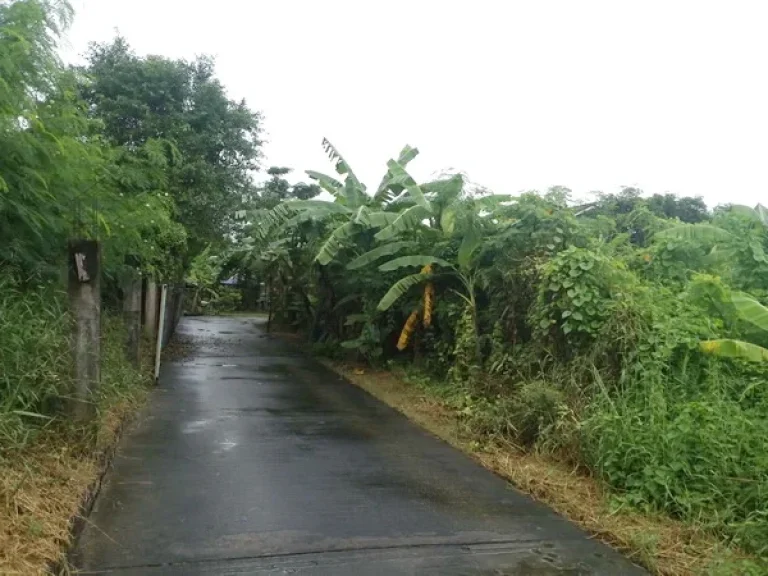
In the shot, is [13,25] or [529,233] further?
[529,233]

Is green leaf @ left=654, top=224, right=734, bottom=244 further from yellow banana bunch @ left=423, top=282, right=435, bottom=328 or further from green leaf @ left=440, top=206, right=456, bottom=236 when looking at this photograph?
yellow banana bunch @ left=423, top=282, right=435, bottom=328

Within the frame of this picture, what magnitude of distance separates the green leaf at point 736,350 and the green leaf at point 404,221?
248 inches

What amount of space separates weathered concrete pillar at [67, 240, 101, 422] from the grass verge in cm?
23

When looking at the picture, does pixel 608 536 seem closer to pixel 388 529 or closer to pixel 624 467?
pixel 624 467

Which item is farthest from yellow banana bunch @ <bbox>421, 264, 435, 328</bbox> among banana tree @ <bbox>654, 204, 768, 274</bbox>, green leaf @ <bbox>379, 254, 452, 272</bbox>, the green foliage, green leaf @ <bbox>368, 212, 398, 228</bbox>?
banana tree @ <bbox>654, 204, 768, 274</bbox>

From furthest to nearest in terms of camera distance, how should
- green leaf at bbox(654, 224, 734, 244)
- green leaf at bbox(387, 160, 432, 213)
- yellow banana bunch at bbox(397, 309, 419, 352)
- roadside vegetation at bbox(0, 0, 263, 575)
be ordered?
yellow banana bunch at bbox(397, 309, 419, 352), green leaf at bbox(387, 160, 432, 213), green leaf at bbox(654, 224, 734, 244), roadside vegetation at bbox(0, 0, 263, 575)

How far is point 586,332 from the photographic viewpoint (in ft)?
26.9

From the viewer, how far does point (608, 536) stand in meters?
5.53

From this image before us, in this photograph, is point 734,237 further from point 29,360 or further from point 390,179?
point 29,360

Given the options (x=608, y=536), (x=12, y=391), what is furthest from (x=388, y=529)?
(x=12, y=391)

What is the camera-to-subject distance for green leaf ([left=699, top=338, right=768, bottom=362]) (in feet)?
20.9

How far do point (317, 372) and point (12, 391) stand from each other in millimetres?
9299

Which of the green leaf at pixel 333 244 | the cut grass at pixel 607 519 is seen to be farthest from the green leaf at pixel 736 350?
the green leaf at pixel 333 244

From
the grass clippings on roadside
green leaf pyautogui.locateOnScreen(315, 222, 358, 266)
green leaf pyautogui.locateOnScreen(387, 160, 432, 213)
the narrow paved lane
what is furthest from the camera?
green leaf pyautogui.locateOnScreen(315, 222, 358, 266)
